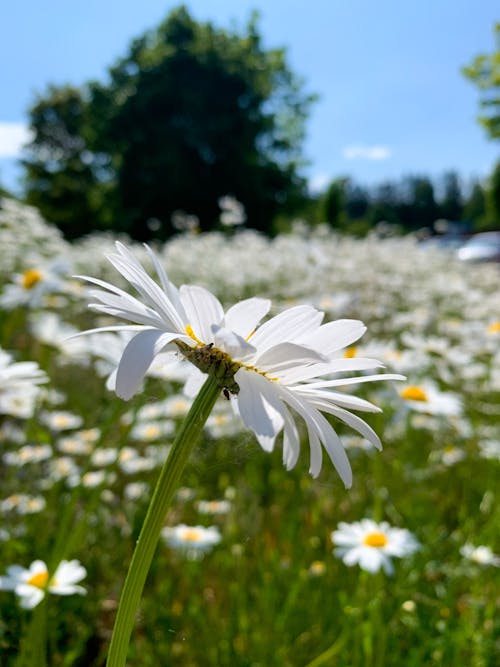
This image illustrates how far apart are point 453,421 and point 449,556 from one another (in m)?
0.65

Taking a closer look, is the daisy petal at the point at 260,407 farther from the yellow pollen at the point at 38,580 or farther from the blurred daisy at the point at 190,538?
the blurred daisy at the point at 190,538

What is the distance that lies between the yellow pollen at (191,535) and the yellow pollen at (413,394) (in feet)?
1.91

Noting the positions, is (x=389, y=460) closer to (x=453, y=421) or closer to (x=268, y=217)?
(x=453, y=421)

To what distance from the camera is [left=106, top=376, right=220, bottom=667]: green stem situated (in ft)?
1.39

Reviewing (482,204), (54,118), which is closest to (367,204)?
(482,204)

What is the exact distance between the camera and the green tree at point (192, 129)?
61.1ft

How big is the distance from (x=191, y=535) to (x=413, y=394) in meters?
0.63

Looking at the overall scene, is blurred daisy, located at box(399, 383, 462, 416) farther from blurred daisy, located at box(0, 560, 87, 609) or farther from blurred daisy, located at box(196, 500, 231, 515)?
blurred daisy, located at box(0, 560, 87, 609)

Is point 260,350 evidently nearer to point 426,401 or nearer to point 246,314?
point 246,314

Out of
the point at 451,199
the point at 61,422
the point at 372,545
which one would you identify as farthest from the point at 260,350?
the point at 451,199

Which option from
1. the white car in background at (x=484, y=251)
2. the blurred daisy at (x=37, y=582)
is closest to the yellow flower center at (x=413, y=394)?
the blurred daisy at (x=37, y=582)

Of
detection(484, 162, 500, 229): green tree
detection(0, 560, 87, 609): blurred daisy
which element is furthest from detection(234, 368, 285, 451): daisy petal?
detection(484, 162, 500, 229): green tree

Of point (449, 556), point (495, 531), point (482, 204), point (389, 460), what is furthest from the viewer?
point (482, 204)

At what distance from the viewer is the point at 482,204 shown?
53188 mm
